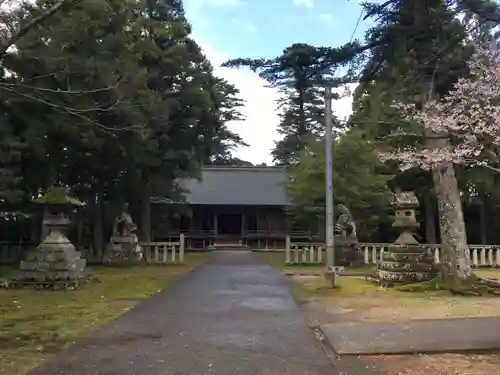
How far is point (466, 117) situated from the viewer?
423 inches

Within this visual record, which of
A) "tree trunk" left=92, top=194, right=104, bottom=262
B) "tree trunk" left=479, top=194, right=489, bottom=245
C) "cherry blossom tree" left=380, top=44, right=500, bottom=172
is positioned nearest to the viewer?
"cherry blossom tree" left=380, top=44, right=500, bottom=172

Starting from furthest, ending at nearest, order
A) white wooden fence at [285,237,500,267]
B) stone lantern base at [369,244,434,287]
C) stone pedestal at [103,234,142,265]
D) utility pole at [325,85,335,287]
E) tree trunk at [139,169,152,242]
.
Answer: tree trunk at [139,169,152,242]
stone pedestal at [103,234,142,265]
white wooden fence at [285,237,500,267]
utility pole at [325,85,335,287]
stone lantern base at [369,244,434,287]

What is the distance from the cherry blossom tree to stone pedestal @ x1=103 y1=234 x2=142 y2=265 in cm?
1169

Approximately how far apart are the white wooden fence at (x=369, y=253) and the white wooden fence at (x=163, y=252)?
4.27 m

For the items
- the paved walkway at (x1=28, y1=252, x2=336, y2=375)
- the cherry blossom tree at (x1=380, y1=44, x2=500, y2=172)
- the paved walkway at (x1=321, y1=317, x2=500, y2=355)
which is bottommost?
the paved walkway at (x1=28, y1=252, x2=336, y2=375)

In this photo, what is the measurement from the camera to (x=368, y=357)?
17.7 feet

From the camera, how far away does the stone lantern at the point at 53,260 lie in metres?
12.2

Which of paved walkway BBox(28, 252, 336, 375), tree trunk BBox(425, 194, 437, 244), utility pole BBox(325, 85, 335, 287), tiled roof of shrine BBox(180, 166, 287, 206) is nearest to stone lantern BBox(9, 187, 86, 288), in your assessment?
paved walkway BBox(28, 252, 336, 375)

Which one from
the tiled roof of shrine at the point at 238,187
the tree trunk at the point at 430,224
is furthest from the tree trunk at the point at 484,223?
the tiled roof of shrine at the point at 238,187

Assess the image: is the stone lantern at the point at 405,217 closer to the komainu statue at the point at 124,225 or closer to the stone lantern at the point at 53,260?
the stone lantern at the point at 53,260

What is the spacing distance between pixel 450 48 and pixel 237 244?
25.4 m

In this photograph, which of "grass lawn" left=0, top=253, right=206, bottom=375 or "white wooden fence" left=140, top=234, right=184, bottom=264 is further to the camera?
"white wooden fence" left=140, top=234, right=184, bottom=264

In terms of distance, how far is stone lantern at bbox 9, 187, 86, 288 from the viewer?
12203mm

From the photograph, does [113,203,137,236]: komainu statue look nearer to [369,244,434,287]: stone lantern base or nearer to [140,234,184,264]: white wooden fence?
[140,234,184,264]: white wooden fence
